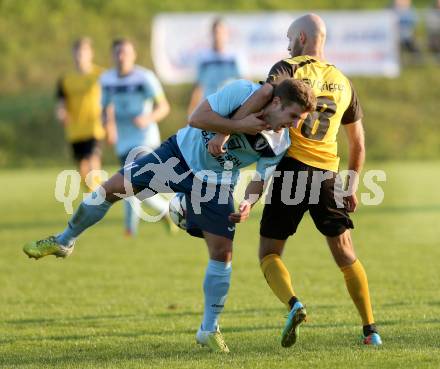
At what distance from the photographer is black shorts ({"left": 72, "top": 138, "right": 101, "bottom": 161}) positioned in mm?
14367

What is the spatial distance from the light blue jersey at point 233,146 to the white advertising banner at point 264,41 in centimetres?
1878

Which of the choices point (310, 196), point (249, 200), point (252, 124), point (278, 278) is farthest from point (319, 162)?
point (278, 278)

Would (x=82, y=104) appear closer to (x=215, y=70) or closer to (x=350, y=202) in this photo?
(x=215, y=70)

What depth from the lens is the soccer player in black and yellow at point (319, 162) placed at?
19.4 ft

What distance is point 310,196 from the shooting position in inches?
237

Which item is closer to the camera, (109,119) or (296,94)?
(296,94)

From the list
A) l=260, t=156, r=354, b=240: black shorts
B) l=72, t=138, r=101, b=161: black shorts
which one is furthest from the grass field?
l=72, t=138, r=101, b=161: black shorts

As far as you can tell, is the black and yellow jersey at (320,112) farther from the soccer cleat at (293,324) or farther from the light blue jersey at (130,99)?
the light blue jersey at (130,99)

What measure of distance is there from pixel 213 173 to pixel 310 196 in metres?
0.57

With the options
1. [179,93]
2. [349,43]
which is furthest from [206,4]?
[349,43]

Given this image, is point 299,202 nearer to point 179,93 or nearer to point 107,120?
point 107,120

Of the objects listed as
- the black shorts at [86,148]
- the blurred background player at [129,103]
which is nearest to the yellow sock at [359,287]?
the blurred background player at [129,103]

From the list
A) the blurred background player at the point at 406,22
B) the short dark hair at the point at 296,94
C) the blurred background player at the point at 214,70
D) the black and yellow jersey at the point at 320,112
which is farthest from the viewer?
the blurred background player at the point at 406,22

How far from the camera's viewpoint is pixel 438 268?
30.1 feet
